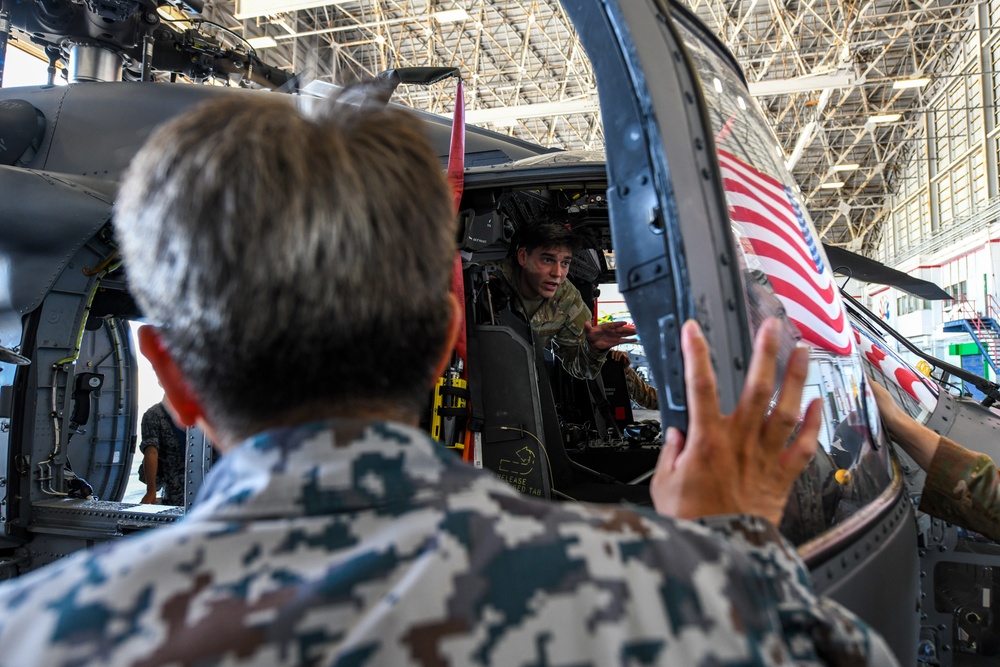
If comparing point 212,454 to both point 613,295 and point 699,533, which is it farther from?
point 613,295

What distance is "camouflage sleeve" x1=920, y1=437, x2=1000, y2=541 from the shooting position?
5.90ft

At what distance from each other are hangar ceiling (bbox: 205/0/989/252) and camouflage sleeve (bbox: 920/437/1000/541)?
11.0 meters

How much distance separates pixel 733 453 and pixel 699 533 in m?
0.27

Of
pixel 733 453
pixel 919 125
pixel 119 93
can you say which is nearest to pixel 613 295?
pixel 919 125

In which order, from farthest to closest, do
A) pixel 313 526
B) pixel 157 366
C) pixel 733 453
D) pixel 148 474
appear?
pixel 148 474
pixel 733 453
pixel 157 366
pixel 313 526

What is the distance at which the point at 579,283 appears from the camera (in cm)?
484

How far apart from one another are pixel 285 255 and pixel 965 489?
1.92 meters

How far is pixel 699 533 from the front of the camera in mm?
665

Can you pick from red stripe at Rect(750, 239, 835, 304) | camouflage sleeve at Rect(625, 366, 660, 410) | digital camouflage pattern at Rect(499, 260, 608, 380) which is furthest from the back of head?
camouflage sleeve at Rect(625, 366, 660, 410)

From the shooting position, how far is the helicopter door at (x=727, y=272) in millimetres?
1268

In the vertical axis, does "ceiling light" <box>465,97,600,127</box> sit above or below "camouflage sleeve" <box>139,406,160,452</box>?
above

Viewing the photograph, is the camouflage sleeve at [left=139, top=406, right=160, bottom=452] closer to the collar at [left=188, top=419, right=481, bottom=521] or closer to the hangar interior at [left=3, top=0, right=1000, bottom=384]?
the collar at [left=188, top=419, right=481, bottom=521]

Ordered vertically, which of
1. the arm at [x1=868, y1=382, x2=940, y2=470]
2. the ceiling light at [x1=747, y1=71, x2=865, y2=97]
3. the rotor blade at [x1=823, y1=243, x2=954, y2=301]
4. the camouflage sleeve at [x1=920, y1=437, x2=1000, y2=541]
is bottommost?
the camouflage sleeve at [x1=920, y1=437, x2=1000, y2=541]

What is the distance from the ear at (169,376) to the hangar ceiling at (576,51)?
1239cm
